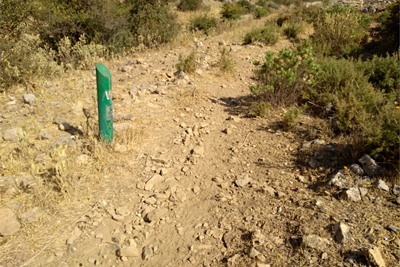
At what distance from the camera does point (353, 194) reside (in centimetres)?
290

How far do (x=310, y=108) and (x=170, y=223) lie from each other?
121 inches

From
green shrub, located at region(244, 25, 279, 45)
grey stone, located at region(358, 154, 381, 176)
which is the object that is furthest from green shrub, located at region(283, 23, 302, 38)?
grey stone, located at region(358, 154, 381, 176)

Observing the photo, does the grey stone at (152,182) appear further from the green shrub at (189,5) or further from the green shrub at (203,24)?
the green shrub at (189,5)

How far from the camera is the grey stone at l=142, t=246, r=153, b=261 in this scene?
2670mm

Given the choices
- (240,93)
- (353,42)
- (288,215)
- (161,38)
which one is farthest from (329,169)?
(161,38)

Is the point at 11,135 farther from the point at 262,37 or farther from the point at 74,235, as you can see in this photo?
the point at 262,37

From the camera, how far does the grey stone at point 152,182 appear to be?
11.3ft

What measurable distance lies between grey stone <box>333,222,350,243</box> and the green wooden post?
2.70m

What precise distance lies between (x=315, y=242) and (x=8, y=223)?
264cm

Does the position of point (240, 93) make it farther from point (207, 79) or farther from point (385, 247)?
point (385, 247)

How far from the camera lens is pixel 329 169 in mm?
3361

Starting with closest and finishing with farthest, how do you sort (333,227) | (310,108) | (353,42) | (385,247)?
1. (385,247)
2. (333,227)
3. (310,108)
4. (353,42)

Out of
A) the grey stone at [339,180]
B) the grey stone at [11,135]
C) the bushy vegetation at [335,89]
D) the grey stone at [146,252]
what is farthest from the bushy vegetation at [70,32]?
the grey stone at [339,180]

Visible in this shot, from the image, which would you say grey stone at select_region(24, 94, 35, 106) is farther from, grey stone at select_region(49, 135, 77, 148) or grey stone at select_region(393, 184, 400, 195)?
grey stone at select_region(393, 184, 400, 195)
